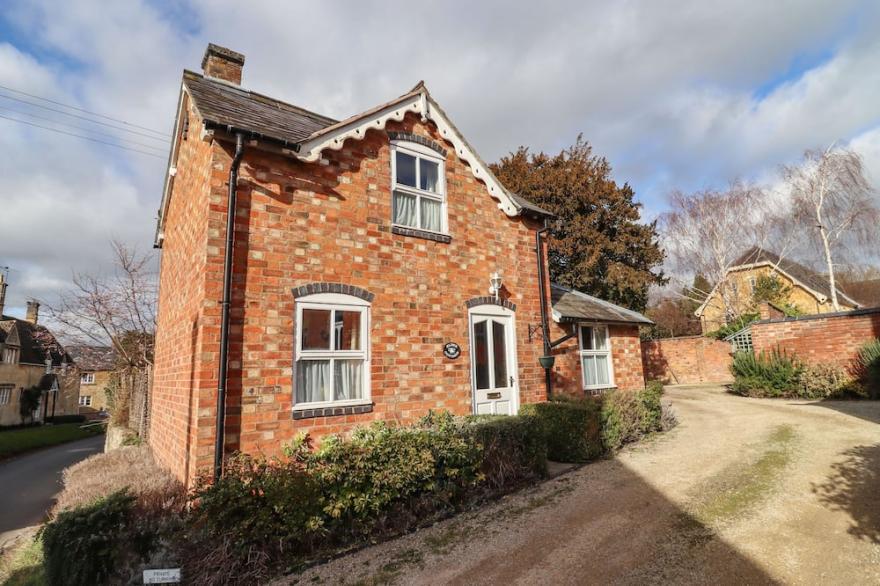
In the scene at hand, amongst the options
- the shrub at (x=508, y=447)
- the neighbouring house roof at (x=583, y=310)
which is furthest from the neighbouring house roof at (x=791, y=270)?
the shrub at (x=508, y=447)

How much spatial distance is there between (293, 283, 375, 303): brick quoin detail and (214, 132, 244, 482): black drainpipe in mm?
1024

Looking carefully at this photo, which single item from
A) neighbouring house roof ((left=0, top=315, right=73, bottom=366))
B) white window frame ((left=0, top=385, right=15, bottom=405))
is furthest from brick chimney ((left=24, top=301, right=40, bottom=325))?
white window frame ((left=0, top=385, right=15, bottom=405))

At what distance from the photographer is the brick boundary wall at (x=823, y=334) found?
14.2m

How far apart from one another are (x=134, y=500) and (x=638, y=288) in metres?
24.5

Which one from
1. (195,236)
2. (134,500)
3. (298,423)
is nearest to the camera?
(134,500)

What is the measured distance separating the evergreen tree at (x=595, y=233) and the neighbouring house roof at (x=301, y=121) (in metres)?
14.9

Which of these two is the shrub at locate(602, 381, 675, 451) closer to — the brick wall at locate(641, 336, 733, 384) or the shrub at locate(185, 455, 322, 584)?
the shrub at locate(185, 455, 322, 584)

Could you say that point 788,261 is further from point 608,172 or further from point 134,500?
point 134,500

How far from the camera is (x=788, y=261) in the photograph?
32844 millimetres

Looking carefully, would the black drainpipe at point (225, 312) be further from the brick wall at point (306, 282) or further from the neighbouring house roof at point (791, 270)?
the neighbouring house roof at point (791, 270)

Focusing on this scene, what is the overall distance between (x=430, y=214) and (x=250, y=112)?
3.70 meters

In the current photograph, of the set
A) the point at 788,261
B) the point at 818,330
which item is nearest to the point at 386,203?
the point at 818,330

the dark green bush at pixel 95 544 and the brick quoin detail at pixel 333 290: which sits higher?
the brick quoin detail at pixel 333 290

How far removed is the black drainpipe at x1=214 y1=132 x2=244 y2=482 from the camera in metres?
5.69
